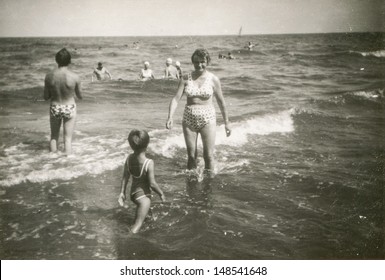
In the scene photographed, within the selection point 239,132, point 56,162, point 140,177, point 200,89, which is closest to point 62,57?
point 56,162

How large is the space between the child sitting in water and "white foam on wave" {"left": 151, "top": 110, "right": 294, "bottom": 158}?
108 inches

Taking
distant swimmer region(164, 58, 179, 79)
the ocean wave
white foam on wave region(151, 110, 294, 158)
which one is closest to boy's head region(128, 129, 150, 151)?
the ocean wave

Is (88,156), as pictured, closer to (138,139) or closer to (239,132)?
(138,139)

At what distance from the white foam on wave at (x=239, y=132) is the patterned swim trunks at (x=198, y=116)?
178 centimetres

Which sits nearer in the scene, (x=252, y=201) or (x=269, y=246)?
(x=269, y=246)

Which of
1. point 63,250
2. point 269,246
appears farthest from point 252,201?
point 63,250

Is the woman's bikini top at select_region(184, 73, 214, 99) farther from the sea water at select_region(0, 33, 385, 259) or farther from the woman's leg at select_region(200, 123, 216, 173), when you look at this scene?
the sea water at select_region(0, 33, 385, 259)

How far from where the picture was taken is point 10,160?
18.7ft

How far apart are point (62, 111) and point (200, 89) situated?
2184 millimetres
